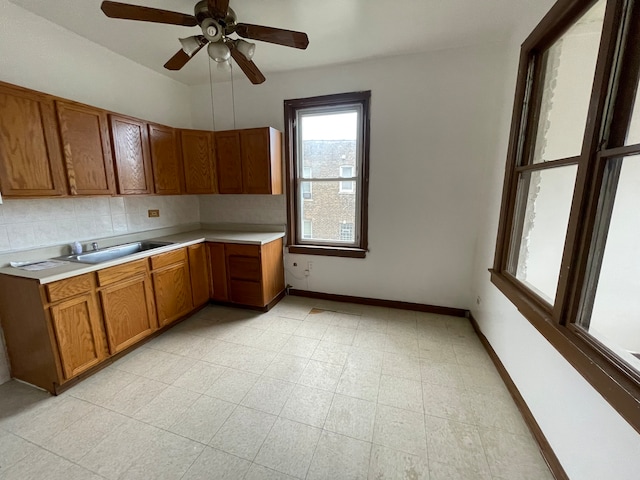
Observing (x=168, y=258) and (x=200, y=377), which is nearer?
(x=200, y=377)

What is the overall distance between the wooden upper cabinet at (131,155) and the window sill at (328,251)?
1.70 meters

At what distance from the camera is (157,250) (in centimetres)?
242

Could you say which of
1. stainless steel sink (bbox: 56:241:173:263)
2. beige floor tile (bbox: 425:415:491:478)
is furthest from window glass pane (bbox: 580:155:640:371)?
stainless steel sink (bbox: 56:241:173:263)

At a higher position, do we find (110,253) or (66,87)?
(66,87)

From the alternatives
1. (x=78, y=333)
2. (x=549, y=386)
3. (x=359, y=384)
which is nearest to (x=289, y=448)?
(x=359, y=384)

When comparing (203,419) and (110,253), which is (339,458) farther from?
(110,253)

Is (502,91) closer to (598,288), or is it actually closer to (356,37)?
(356,37)

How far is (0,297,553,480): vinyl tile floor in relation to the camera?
1.34 meters

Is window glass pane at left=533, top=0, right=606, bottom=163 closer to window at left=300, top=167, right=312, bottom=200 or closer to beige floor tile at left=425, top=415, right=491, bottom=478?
beige floor tile at left=425, top=415, right=491, bottom=478

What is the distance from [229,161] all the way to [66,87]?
55.6 inches

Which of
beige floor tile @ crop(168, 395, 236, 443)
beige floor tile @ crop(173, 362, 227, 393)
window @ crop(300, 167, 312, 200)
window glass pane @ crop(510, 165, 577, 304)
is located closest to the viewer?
beige floor tile @ crop(168, 395, 236, 443)

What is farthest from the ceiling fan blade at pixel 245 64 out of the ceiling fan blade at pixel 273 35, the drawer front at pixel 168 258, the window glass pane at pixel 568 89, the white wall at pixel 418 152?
the window glass pane at pixel 568 89

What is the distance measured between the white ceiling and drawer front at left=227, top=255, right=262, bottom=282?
1748 mm

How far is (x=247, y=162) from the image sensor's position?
2.97 metres
